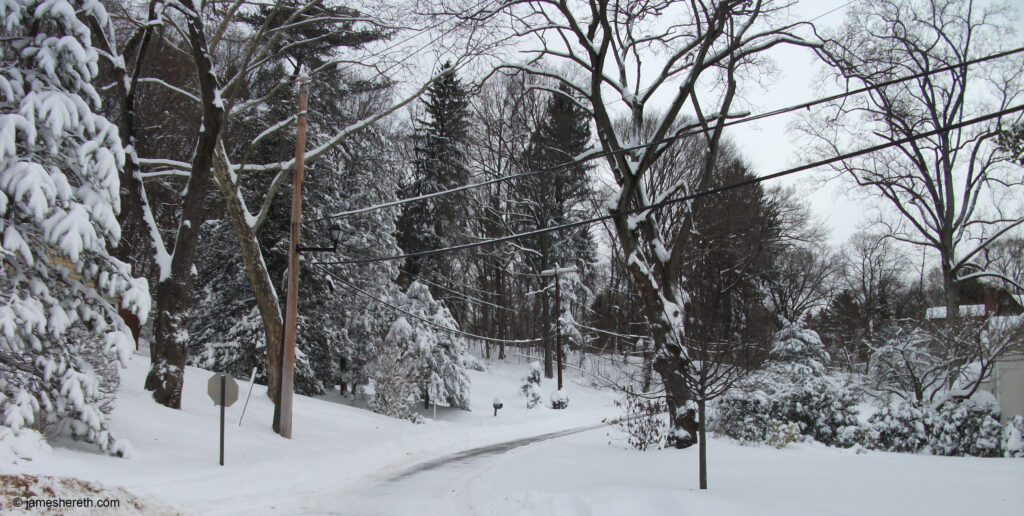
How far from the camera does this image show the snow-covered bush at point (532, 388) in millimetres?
29953

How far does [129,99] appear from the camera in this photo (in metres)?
12.8

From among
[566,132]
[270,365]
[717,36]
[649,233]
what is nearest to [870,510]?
[649,233]

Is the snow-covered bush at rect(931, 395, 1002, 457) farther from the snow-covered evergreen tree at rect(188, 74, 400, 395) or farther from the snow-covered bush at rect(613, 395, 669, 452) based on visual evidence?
the snow-covered evergreen tree at rect(188, 74, 400, 395)

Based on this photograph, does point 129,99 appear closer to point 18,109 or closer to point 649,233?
point 18,109

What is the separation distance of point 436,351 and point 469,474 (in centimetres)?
1518

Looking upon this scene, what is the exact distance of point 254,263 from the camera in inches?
603

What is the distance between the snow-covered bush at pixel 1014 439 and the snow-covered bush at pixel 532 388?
19694 millimetres

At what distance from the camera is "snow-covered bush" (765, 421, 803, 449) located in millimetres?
13617

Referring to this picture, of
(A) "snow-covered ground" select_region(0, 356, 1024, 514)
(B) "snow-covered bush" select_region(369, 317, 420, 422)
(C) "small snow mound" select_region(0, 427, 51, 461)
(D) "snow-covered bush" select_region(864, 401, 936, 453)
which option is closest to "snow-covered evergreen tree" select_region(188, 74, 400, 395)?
(B) "snow-covered bush" select_region(369, 317, 420, 422)

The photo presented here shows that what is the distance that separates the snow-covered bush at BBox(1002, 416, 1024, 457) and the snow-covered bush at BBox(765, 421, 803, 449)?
355 centimetres

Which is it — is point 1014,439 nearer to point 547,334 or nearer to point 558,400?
point 558,400

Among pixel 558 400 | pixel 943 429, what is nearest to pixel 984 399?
pixel 943 429

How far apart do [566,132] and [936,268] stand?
3657 cm

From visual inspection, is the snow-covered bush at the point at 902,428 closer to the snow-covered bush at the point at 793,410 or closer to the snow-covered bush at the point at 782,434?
the snow-covered bush at the point at 793,410
